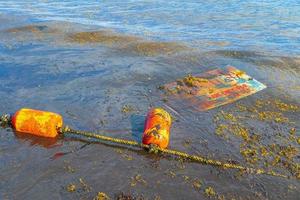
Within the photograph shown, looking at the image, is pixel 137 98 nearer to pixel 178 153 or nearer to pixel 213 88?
pixel 213 88

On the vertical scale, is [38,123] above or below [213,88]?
above

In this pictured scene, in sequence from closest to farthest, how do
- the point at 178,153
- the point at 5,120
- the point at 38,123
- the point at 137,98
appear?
the point at 178,153, the point at 38,123, the point at 5,120, the point at 137,98

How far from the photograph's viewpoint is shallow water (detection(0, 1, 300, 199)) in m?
5.31

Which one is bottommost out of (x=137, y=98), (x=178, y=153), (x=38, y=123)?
(x=137, y=98)

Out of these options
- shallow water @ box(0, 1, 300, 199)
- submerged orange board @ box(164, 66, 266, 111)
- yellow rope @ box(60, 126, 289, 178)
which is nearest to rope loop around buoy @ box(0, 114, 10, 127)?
shallow water @ box(0, 1, 300, 199)

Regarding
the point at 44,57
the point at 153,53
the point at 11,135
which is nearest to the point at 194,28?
the point at 153,53

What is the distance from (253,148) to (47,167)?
327 cm

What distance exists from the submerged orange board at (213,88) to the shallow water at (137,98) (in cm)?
27

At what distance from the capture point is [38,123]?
620 cm

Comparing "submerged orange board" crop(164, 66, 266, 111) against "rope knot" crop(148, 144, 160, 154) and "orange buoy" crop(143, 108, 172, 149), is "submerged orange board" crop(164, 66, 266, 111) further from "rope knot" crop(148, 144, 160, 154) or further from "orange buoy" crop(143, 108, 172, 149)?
"rope knot" crop(148, 144, 160, 154)

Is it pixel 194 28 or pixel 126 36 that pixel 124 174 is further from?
pixel 194 28

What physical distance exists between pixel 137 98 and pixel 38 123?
2.44m

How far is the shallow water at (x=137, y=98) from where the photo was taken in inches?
209

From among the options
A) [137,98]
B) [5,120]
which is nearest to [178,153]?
[137,98]
